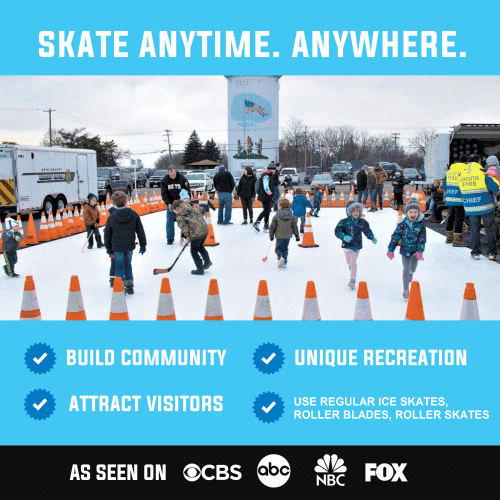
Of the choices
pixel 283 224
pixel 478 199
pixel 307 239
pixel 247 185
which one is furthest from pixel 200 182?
pixel 283 224

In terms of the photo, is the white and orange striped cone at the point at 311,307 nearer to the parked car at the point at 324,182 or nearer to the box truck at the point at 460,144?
the box truck at the point at 460,144

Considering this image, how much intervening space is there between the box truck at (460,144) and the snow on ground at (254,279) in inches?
367

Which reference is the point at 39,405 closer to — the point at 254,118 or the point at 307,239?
the point at 307,239

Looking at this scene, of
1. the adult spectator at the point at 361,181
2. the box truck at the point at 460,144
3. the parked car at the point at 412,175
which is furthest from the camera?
the parked car at the point at 412,175

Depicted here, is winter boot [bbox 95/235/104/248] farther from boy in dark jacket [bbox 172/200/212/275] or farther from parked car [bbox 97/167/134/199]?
parked car [bbox 97/167/134/199]

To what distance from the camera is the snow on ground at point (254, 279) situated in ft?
25.1

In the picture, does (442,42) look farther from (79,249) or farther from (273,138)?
(273,138)

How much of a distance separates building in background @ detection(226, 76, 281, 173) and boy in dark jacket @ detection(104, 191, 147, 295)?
6874cm

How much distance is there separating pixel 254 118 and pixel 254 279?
7006 cm

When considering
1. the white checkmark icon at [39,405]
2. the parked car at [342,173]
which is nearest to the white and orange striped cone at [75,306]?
the white checkmark icon at [39,405]

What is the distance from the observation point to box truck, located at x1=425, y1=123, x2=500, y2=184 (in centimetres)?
2208

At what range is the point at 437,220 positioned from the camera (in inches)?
731
